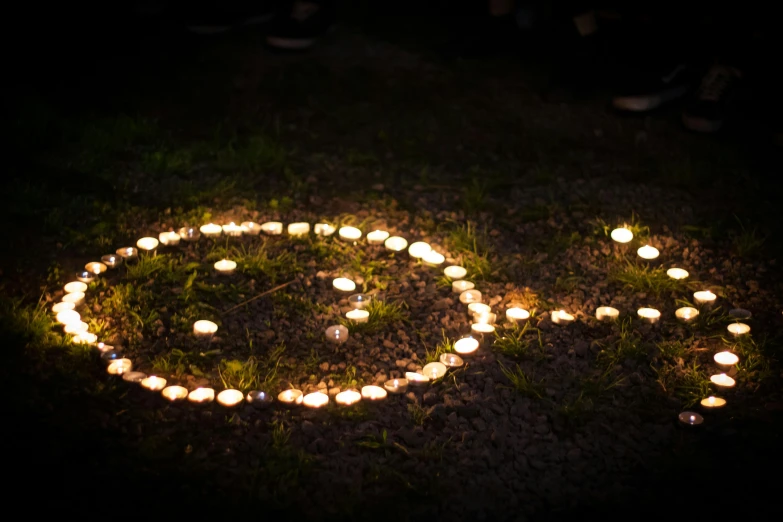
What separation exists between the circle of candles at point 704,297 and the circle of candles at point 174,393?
2.84 metres

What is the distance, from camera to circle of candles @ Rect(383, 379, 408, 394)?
381 centimetres

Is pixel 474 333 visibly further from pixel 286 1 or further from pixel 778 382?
pixel 286 1

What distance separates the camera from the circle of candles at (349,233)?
5.14 meters

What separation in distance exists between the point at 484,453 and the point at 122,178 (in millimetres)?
3613

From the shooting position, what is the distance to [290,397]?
371cm

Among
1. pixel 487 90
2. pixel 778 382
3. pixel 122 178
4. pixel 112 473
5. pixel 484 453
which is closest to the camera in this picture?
pixel 112 473

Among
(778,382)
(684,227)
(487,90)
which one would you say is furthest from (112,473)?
(487,90)

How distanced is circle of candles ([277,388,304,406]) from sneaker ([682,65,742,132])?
13.9ft

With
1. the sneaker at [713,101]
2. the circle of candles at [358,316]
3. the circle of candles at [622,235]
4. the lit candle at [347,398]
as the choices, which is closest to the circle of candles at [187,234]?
the circle of candles at [358,316]

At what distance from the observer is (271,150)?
6141mm

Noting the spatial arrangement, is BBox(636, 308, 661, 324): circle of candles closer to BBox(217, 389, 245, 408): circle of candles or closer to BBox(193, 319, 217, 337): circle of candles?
BBox(217, 389, 245, 408): circle of candles

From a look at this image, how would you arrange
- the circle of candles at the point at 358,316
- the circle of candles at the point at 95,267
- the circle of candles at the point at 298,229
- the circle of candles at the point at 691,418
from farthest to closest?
the circle of candles at the point at 298,229
the circle of candles at the point at 95,267
the circle of candles at the point at 358,316
the circle of candles at the point at 691,418

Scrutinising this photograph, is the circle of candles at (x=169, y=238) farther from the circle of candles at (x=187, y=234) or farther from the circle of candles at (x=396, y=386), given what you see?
the circle of candles at (x=396, y=386)

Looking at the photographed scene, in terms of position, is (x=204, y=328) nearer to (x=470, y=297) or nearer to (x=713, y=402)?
(x=470, y=297)
